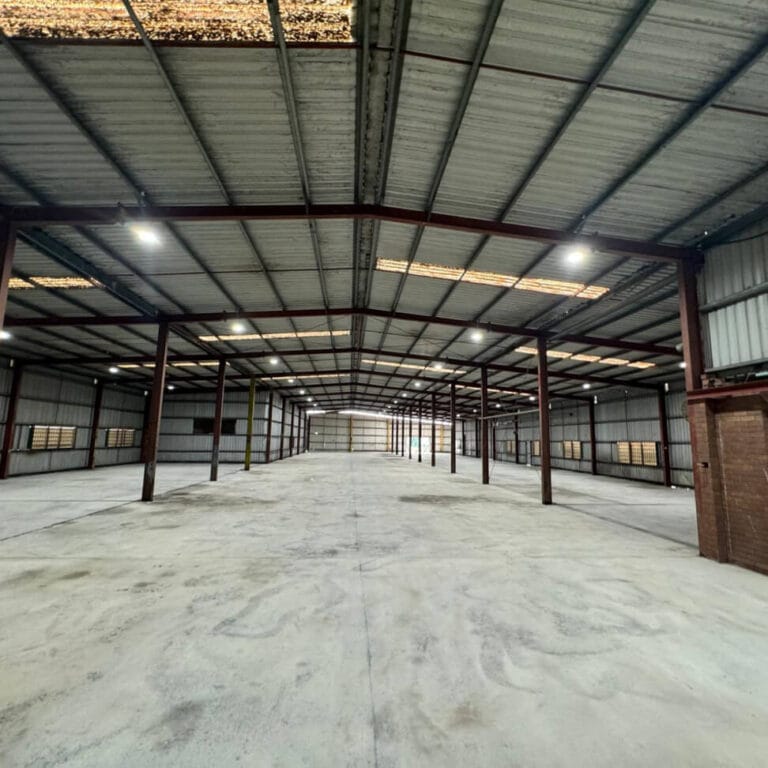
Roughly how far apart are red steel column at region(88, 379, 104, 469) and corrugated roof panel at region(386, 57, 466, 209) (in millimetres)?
26226

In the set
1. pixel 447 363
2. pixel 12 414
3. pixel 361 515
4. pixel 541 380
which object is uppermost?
pixel 447 363

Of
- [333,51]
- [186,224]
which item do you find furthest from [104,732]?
[186,224]

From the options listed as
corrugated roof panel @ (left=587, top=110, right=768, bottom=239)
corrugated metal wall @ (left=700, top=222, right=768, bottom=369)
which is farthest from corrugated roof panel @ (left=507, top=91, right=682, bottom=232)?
corrugated metal wall @ (left=700, top=222, right=768, bottom=369)

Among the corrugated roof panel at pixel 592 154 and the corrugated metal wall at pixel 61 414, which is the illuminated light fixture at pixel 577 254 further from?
the corrugated metal wall at pixel 61 414

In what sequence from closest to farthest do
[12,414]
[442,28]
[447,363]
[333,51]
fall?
[442,28] < [333,51] < [12,414] < [447,363]

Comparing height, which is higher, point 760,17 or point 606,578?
point 760,17

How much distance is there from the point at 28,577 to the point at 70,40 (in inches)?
292

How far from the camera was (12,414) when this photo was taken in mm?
19594

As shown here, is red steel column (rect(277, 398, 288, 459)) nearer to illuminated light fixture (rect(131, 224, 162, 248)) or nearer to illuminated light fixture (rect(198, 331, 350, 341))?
illuminated light fixture (rect(198, 331, 350, 341))

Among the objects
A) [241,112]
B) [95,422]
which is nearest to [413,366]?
[241,112]

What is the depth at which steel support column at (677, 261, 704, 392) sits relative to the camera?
810 centimetres

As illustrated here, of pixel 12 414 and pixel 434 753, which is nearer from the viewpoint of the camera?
pixel 434 753

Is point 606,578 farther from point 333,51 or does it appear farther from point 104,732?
point 333,51

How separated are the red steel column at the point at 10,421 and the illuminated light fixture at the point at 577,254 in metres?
25.3
